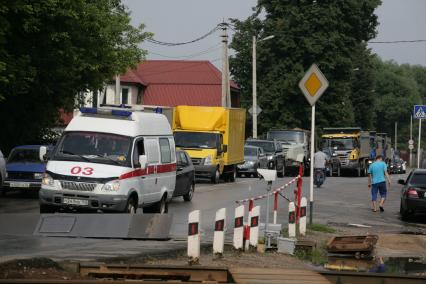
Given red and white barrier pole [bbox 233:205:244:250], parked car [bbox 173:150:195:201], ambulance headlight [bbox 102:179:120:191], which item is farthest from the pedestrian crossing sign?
red and white barrier pole [bbox 233:205:244:250]

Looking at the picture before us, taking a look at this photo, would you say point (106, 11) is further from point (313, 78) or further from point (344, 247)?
point (344, 247)

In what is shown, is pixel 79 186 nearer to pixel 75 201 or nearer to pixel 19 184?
pixel 75 201

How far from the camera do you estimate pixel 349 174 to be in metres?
61.7

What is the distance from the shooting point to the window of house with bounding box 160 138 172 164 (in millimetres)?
21252

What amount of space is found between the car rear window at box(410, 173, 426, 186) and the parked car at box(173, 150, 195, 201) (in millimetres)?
6317

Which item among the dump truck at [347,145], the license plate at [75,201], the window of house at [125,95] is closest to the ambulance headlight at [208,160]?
the license plate at [75,201]

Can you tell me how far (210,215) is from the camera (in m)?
22.2

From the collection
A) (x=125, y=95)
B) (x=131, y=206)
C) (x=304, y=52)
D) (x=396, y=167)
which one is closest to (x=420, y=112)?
(x=304, y=52)

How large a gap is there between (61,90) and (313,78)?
55.8ft

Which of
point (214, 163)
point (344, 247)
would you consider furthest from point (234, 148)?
point (344, 247)

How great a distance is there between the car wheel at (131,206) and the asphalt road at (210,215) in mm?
937

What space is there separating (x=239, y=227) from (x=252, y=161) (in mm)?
31079

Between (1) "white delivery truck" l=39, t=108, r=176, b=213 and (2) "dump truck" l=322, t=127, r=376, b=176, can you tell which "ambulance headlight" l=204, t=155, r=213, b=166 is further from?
(2) "dump truck" l=322, t=127, r=376, b=176

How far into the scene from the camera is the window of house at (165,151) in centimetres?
2125
